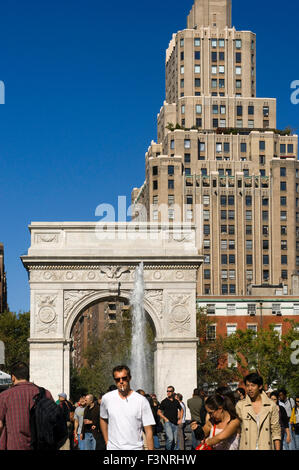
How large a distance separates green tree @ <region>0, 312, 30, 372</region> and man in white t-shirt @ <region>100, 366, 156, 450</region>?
58.0 meters

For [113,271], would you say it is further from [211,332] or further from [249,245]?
[249,245]

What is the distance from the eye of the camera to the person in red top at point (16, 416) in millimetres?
10812

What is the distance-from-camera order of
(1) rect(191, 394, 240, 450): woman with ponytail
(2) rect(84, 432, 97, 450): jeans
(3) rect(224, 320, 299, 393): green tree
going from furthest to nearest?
1. (3) rect(224, 320, 299, 393): green tree
2. (2) rect(84, 432, 97, 450): jeans
3. (1) rect(191, 394, 240, 450): woman with ponytail

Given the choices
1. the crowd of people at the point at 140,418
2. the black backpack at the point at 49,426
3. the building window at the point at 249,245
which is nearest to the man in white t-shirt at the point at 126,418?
the crowd of people at the point at 140,418

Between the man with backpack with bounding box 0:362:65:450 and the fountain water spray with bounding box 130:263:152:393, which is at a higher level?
the fountain water spray with bounding box 130:263:152:393

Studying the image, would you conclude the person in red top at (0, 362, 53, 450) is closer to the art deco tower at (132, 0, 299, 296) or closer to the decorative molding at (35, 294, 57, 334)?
the decorative molding at (35, 294, 57, 334)

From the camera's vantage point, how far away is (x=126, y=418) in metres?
10.9

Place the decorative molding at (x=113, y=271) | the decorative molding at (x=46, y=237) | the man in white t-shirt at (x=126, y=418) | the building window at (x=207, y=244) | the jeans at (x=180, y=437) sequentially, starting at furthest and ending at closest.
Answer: the building window at (x=207, y=244) → the decorative molding at (x=46, y=237) → the decorative molding at (x=113, y=271) → the jeans at (x=180, y=437) → the man in white t-shirt at (x=126, y=418)

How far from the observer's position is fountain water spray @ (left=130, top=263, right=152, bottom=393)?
128 feet

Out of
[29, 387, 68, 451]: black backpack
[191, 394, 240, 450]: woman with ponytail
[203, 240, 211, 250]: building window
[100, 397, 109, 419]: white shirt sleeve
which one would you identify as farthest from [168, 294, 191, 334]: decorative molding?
[203, 240, 211, 250]: building window

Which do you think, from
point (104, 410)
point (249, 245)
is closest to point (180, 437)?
point (104, 410)

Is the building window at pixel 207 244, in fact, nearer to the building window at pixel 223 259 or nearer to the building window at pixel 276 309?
the building window at pixel 223 259

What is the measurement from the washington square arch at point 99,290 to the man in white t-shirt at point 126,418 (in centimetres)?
2977

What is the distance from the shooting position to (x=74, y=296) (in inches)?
1619
